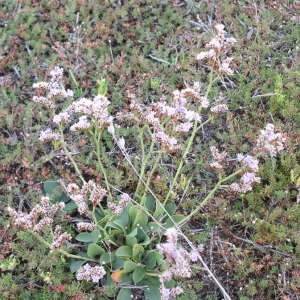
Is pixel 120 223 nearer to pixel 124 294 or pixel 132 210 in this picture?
pixel 132 210

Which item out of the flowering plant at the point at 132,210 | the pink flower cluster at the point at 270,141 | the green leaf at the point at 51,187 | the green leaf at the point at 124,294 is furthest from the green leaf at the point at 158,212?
the pink flower cluster at the point at 270,141

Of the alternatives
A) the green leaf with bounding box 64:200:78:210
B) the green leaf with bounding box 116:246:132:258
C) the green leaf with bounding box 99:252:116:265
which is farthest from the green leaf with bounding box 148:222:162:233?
the green leaf with bounding box 64:200:78:210

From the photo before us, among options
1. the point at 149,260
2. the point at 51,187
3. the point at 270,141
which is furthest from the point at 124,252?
the point at 270,141

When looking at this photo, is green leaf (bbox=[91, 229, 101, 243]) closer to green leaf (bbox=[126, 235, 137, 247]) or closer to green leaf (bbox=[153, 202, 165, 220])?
green leaf (bbox=[126, 235, 137, 247])

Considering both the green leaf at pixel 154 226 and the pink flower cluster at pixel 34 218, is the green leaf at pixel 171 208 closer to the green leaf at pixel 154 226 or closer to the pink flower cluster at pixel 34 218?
the green leaf at pixel 154 226

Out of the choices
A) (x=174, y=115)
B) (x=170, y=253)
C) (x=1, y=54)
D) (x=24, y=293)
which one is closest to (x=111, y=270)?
(x=24, y=293)

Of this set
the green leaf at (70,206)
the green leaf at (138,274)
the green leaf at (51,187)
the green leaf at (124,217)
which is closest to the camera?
the green leaf at (138,274)

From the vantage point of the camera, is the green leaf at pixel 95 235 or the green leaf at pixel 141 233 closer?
the green leaf at pixel 95 235
